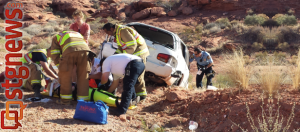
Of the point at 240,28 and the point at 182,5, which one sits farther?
the point at 182,5

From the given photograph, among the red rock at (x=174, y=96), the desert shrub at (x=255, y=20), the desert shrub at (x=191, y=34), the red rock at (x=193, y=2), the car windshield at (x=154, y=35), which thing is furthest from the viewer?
the red rock at (x=193, y=2)

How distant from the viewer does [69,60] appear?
477cm

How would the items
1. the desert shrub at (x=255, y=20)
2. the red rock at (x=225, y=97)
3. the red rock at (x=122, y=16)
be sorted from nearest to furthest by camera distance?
the red rock at (x=225, y=97), the desert shrub at (x=255, y=20), the red rock at (x=122, y=16)

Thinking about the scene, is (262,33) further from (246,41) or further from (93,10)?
(93,10)

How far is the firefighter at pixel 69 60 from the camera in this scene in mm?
4754

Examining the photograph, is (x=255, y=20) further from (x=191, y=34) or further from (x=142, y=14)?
(x=142, y=14)

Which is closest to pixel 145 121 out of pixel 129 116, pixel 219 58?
pixel 129 116

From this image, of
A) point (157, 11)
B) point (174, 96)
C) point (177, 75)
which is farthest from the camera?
point (157, 11)

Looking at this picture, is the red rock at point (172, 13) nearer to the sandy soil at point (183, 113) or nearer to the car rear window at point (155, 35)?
the car rear window at point (155, 35)

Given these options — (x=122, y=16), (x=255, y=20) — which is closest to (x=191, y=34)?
(x=255, y=20)

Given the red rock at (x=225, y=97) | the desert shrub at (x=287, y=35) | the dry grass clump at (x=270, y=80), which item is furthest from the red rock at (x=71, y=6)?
the dry grass clump at (x=270, y=80)

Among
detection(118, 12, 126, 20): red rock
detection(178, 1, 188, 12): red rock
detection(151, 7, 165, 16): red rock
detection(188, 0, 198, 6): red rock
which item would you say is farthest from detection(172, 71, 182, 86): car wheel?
detection(188, 0, 198, 6): red rock

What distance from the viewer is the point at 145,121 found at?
4.75 meters

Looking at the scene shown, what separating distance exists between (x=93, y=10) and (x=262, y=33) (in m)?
18.6
